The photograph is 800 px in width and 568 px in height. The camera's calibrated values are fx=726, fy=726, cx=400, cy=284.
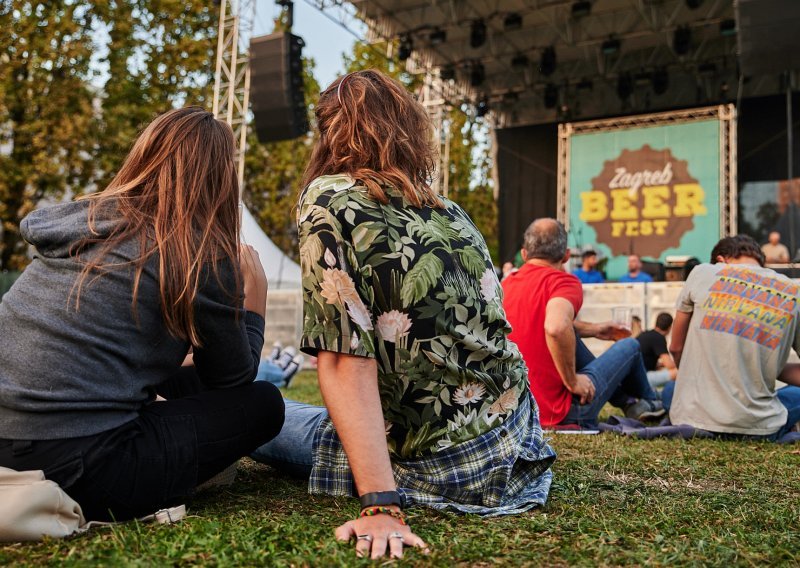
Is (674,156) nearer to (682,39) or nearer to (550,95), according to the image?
(682,39)

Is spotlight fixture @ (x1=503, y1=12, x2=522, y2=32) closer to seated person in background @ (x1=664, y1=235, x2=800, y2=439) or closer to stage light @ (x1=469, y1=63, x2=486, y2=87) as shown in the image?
stage light @ (x1=469, y1=63, x2=486, y2=87)

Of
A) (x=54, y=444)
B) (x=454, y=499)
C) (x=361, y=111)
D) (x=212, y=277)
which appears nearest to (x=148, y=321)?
(x=212, y=277)

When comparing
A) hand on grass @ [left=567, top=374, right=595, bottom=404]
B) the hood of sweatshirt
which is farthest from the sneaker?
the hood of sweatshirt

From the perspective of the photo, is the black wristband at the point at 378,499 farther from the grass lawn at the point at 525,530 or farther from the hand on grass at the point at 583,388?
the hand on grass at the point at 583,388

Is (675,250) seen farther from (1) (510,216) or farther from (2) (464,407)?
(2) (464,407)


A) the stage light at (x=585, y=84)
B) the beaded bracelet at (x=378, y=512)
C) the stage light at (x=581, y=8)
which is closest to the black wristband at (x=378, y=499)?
the beaded bracelet at (x=378, y=512)

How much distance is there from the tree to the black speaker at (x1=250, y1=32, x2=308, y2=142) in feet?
15.1

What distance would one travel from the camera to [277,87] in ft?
36.2

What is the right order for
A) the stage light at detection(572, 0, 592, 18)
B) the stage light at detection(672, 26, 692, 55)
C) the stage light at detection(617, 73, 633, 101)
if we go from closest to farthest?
the stage light at detection(572, 0, 592, 18)
the stage light at detection(672, 26, 692, 55)
the stage light at detection(617, 73, 633, 101)

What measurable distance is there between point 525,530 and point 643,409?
2.73 m

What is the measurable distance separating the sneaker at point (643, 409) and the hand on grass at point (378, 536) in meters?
2.98

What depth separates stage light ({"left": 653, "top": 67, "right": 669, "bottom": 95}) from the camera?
1317 cm

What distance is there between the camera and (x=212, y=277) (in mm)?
1663

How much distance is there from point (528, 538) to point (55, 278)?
1.19 metres
